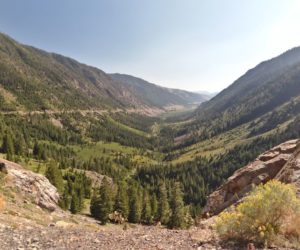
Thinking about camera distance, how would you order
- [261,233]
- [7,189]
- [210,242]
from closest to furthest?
[261,233], [210,242], [7,189]

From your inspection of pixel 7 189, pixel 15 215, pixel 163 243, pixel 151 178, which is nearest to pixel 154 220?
pixel 7 189

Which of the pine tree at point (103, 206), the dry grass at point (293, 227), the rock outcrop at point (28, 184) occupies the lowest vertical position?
the pine tree at point (103, 206)

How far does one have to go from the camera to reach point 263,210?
12547mm

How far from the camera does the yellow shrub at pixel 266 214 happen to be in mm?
12312

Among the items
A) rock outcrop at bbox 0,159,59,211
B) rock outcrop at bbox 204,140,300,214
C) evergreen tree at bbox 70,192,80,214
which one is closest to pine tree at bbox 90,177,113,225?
evergreen tree at bbox 70,192,80,214

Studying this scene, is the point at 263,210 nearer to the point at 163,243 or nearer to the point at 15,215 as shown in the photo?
the point at 163,243

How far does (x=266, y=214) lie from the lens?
492 inches

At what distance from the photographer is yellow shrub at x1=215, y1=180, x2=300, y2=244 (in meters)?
12.3

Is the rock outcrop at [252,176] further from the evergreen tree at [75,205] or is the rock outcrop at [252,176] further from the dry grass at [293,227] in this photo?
the evergreen tree at [75,205]

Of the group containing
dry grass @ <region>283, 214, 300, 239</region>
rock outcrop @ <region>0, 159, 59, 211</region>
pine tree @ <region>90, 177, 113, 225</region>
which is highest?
dry grass @ <region>283, 214, 300, 239</region>

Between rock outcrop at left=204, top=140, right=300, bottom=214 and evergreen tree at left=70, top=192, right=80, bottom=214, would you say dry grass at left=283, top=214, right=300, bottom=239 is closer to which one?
rock outcrop at left=204, top=140, right=300, bottom=214

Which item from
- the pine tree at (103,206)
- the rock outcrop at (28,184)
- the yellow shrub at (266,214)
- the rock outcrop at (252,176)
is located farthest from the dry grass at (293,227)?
the pine tree at (103,206)

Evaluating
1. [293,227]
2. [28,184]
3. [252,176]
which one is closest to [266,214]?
[293,227]

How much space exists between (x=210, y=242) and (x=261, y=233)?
2.47 m
